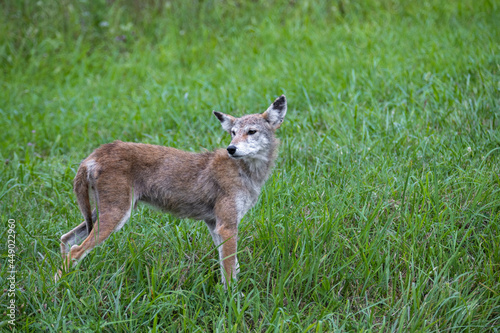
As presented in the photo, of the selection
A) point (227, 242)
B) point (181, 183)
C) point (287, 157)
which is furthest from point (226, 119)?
point (227, 242)

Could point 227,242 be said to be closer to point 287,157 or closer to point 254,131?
point 254,131

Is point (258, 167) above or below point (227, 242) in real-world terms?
above

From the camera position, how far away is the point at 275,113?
550cm

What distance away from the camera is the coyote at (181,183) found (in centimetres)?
477

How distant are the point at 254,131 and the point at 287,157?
133 centimetres

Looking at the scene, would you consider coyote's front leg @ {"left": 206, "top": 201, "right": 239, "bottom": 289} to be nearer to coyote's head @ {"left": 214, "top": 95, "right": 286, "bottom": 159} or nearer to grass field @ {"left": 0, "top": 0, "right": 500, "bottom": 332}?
grass field @ {"left": 0, "top": 0, "right": 500, "bottom": 332}

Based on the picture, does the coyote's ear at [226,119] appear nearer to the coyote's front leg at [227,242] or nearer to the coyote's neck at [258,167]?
the coyote's neck at [258,167]

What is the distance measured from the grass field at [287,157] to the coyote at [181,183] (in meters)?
0.25

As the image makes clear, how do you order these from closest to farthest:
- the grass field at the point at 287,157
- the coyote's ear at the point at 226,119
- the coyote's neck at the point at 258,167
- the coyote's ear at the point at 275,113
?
1. the grass field at the point at 287,157
2. the coyote's neck at the point at 258,167
3. the coyote's ear at the point at 275,113
4. the coyote's ear at the point at 226,119

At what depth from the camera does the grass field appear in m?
4.34

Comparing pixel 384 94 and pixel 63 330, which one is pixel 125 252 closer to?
pixel 63 330

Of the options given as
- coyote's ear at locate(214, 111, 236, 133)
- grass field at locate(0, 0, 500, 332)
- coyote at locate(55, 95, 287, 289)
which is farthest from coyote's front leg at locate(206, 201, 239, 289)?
coyote's ear at locate(214, 111, 236, 133)

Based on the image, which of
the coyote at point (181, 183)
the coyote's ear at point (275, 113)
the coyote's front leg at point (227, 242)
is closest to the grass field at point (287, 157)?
the coyote's front leg at point (227, 242)

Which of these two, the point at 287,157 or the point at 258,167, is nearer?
the point at 258,167
